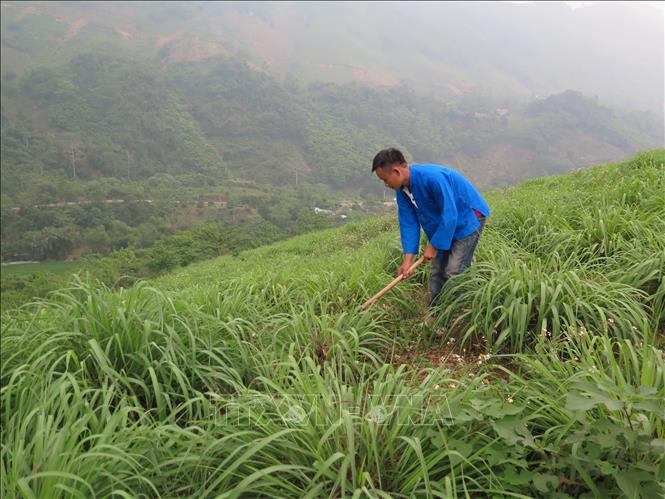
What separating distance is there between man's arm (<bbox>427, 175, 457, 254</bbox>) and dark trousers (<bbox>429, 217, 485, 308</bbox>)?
0.15m

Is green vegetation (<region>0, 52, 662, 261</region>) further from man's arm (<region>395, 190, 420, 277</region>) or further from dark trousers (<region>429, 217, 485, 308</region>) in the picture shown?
dark trousers (<region>429, 217, 485, 308</region>)

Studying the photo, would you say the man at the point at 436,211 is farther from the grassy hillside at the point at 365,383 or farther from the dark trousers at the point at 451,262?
the grassy hillside at the point at 365,383

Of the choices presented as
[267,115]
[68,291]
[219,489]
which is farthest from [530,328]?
[267,115]

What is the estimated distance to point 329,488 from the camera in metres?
1.59

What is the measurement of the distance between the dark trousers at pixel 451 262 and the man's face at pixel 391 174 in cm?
67

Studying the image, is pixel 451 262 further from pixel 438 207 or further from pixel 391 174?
pixel 391 174

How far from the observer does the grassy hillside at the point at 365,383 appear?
155cm

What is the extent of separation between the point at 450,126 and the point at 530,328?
13264 centimetres

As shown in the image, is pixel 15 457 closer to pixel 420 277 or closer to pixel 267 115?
pixel 420 277

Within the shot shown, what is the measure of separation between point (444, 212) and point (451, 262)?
0.41 meters

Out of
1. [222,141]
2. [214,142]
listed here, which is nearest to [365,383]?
[214,142]

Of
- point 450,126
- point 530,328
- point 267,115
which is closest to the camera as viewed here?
point 530,328

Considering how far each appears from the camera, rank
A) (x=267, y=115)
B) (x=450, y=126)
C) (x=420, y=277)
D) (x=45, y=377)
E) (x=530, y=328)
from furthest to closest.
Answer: (x=450, y=126), (x=267, y=115), (x=420, y=277), (x=530, y=328), (x=45, y=377)

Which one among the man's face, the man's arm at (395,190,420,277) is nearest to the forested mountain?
the man's arm at (395,190,420,277)
